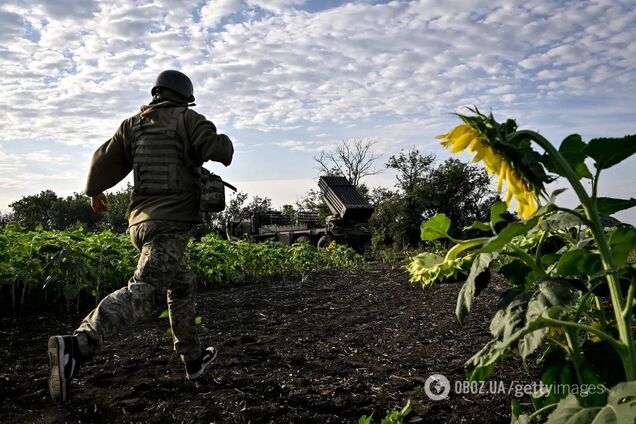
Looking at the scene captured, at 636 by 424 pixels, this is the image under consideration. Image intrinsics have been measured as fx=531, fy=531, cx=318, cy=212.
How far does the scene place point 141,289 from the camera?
278cm

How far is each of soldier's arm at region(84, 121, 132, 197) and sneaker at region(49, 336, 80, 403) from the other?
3.89ft

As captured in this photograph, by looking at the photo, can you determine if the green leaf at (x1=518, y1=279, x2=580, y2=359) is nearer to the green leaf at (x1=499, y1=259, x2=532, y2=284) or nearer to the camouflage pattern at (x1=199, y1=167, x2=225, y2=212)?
the green leaf at (x1=499, y1=259, x2=532, y2=284)

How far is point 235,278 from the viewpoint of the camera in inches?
309

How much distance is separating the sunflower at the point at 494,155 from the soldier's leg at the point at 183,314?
224cm

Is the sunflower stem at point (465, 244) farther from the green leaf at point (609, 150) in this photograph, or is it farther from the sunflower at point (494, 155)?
the green leaf at point (609, 150)

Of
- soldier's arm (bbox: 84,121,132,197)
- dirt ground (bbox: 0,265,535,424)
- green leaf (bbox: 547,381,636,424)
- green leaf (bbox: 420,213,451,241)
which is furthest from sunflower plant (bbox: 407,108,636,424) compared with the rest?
soldier's arm (bbox: 84,121,132,197)

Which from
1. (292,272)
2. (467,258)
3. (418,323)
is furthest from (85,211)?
(467,258)

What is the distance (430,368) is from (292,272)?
632cm

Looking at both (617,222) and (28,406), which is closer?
(617,222)

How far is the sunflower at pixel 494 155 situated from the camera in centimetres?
106

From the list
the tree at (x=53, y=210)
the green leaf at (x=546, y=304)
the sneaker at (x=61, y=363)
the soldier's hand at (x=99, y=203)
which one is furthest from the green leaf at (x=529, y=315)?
the tree at (x=53, y=210)

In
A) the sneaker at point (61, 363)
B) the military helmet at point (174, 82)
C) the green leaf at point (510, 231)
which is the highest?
the military helmet at point (174, 82)

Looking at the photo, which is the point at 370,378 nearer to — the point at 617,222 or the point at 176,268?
the point at 176,268

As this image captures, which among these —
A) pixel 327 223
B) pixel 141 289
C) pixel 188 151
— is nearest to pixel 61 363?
pixel 141 289
